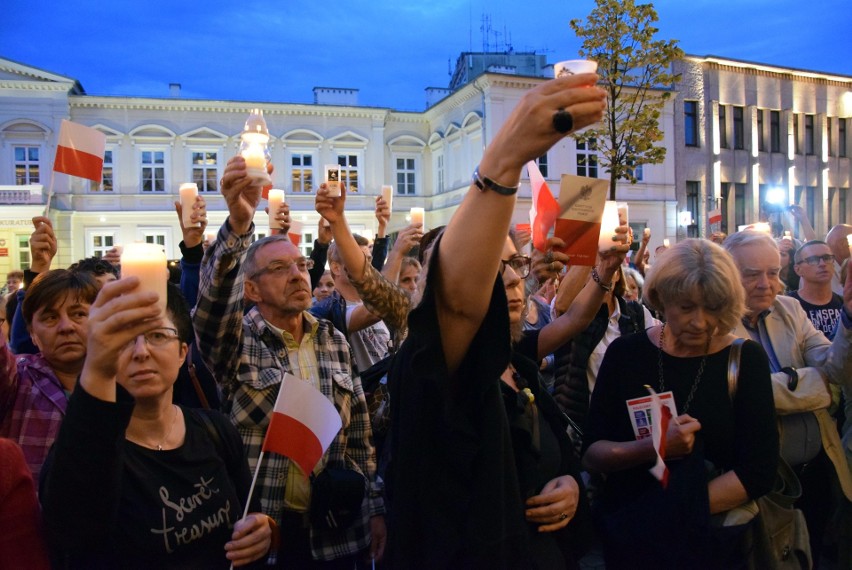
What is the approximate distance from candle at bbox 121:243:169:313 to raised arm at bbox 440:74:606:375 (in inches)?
23.4

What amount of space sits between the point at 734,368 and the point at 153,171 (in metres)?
30.7

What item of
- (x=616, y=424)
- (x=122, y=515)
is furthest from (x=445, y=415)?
(x=616, y=424)

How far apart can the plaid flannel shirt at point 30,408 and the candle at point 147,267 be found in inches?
49.6

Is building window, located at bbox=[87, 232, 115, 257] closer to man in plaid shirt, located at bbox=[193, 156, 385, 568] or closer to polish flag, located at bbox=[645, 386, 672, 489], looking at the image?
man in plaid shirt, located at bbox=[193, 156, 385, 568]

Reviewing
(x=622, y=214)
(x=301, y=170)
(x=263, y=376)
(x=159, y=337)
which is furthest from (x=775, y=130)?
(x=159, y=337)

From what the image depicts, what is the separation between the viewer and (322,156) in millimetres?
31094

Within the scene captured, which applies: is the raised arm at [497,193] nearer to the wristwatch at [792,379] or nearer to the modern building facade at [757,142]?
the wristwatch at [792,379]

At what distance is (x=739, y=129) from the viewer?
102ft

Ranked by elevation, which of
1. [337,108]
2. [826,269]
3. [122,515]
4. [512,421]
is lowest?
[122,515]

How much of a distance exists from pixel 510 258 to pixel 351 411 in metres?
1.23

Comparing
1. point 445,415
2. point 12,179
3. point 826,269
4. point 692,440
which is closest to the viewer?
point 445,415

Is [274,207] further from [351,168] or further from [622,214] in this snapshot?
[351,168]

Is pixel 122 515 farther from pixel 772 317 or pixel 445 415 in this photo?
pixel 772 317

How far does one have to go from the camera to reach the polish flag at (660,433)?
2.34 meters
